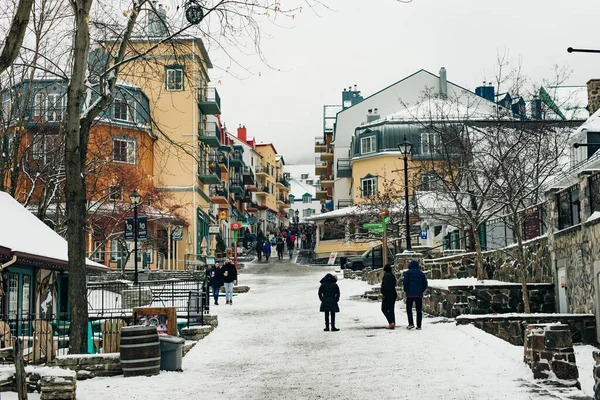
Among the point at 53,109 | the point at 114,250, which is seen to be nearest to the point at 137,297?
the point at 53,109

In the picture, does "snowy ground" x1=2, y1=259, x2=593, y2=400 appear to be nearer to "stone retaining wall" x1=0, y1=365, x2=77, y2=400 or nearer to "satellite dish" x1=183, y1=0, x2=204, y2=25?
"stone retaining wall" x1=0, y1=365, x2=77, y2=400

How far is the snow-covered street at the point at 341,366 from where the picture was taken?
1137cm

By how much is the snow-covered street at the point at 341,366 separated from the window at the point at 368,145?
128ft

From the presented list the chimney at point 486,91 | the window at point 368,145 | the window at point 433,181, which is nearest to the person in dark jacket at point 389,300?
the window at point 433,181

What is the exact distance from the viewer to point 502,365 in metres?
12.7

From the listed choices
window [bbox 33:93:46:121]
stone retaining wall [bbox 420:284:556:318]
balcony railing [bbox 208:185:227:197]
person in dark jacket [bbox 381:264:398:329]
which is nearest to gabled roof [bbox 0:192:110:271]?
window [bbox 33:93:46:121]

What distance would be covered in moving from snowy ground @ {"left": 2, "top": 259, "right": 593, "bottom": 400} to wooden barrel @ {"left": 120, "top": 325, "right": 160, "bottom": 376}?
24cm

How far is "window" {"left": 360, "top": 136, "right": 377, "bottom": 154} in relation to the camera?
60875mm

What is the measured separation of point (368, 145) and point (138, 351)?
162 feet

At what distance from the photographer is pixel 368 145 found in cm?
6166

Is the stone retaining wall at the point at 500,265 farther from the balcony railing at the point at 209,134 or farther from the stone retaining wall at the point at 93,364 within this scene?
the balcony railing at the point at 209,134

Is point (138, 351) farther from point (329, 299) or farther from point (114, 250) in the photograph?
point (114, 250)

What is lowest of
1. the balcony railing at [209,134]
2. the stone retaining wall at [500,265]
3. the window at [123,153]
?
the stone retaining wall at [500,265]

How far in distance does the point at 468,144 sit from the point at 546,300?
10157 mm
